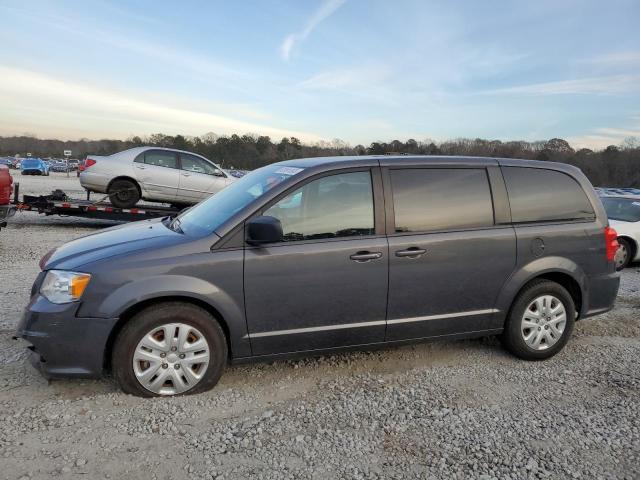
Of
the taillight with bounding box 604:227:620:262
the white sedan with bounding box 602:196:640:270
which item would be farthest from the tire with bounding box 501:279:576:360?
the white sedan with bounding box 602:196:640:270

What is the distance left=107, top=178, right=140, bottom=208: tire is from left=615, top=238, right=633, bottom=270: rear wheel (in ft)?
32.7

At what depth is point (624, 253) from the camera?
8477mm

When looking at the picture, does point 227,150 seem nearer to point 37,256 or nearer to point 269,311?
point 37,256

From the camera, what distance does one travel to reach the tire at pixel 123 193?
11.0 metres

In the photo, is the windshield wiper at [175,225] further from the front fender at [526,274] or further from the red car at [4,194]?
the red car at [4,194]

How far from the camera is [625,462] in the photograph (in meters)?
2.73

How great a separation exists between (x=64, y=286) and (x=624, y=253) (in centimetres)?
887

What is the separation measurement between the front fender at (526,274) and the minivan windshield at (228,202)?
1.95 meters

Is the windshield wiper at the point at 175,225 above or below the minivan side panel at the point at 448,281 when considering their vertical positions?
above

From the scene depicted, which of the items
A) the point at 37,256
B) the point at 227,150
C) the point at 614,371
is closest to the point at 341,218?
the point at 614,371

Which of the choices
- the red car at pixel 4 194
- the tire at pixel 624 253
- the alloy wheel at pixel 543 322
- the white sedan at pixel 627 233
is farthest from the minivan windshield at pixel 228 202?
the tire at pixel 624 253

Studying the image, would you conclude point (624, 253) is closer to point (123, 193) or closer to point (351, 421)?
point (351, 421)

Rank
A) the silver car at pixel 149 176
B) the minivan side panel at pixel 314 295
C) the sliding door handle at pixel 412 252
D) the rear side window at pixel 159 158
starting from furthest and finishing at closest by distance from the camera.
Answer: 1. the rear side window at pixel 159 158
2. the silver car at pixel 149 176
3. the sliding door handle at pixel 412 252
4. the minivan side panel at pixel 314 295

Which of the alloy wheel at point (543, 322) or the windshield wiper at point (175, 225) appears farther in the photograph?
the alloy wheel at point (543, 322)
